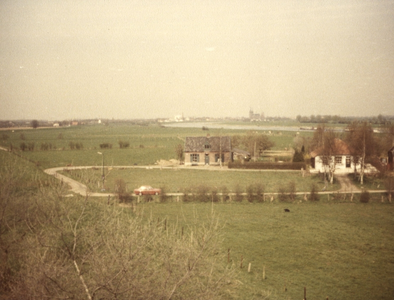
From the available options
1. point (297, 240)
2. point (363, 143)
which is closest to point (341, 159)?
point (363, 143)

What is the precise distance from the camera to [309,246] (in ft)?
65.4

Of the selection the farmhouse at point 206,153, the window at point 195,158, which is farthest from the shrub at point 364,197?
the window at point 195,158

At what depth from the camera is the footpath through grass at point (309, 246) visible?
14930 mm

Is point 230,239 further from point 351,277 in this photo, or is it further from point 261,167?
point 261,167

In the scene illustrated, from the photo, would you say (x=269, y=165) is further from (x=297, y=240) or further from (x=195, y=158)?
(x=297, y=240)

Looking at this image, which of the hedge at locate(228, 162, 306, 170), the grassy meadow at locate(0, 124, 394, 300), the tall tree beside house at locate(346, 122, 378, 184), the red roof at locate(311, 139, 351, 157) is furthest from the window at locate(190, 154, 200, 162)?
the tall tree beside house at locate(346, 122, 378, 184)

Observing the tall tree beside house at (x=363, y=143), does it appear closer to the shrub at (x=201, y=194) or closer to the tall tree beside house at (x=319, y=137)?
the tall tree beside house at (x=319, y=137)

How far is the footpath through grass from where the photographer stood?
14930 mm

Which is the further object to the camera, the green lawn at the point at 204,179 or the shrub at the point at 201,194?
the green lawn at the point at 204,179

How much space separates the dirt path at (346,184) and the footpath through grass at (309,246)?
5259 millimetres

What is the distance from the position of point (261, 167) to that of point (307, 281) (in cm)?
3307

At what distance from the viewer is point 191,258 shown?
28.7 ft

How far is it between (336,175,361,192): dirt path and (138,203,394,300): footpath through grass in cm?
526

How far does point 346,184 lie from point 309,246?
20.4m
